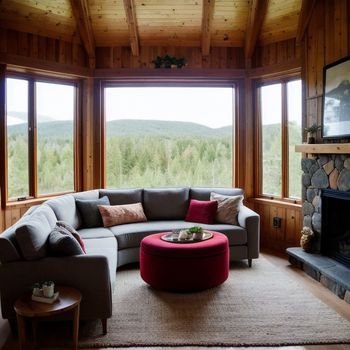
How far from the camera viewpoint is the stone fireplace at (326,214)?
3844mm

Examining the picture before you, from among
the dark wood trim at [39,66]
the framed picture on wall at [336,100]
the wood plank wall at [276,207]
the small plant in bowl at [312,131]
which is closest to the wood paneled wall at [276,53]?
the wood plank wall at [276,207]

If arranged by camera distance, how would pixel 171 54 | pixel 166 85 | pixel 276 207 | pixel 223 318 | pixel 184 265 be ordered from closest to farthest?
1. pixel 223 318
2. pixel 184 265
3. pixel 276 207
4. pixel 171 54
5. pixel 166 85

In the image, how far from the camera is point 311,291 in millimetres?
3680

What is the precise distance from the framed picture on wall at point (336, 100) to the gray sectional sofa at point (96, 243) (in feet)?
4.45

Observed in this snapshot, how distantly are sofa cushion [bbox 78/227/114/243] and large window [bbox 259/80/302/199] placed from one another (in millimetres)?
2583

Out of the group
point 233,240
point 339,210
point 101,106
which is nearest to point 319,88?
point 339,210

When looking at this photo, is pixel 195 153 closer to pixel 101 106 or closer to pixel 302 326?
pixel 101 106

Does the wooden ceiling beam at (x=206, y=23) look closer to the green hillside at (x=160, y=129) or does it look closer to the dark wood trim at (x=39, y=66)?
the green hillside at (x=160, y=129)

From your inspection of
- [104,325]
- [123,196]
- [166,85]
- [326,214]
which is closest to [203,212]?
[123,196]

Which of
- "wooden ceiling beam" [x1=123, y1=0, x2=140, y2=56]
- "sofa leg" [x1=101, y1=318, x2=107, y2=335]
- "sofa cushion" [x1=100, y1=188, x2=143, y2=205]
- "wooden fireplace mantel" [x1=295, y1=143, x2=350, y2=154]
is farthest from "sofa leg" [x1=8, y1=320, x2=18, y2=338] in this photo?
"wooden ceiling beam" [x1=123, y1=0, x2=140, y2=56]

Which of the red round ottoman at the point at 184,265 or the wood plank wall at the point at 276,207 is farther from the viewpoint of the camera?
the wood plank wall at the point at 276,207

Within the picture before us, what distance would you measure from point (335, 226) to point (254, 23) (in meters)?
2.98

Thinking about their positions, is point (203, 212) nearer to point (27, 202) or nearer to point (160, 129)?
point (160, 129)

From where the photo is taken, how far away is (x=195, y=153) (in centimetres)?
593
